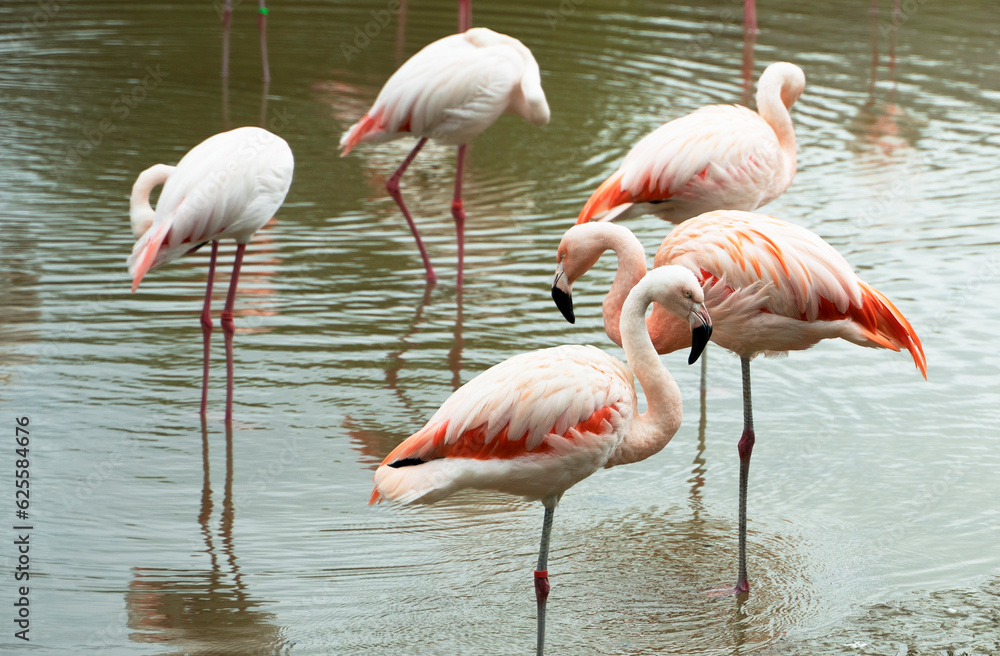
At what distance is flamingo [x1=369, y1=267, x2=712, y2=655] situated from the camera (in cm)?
343

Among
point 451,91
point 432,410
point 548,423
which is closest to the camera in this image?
point 548,423

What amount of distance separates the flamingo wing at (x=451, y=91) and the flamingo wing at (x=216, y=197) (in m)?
1.74

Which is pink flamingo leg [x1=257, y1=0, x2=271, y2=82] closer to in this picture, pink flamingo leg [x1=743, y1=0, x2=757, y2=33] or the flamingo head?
pink flamingo leg [x1=743, y1=0, x2=757, y2=33]

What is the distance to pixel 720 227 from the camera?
→ 13.6 feet

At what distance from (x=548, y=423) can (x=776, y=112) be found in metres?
2.87

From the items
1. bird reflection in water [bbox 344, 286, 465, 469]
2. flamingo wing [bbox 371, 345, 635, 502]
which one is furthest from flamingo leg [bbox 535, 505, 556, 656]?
bird reflection in water [bbox 344, 286, 465, 469]

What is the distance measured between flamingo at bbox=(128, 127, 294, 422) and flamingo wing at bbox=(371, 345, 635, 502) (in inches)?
71.9

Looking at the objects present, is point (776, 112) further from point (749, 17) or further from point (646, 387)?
point (749, 17)

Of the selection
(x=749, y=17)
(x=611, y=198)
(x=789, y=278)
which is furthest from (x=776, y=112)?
(x=749, y=17)

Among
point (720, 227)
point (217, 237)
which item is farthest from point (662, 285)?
point (217, 237)

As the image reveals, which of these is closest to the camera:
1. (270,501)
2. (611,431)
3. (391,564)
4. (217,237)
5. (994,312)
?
(611,431)

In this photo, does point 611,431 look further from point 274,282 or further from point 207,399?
point 274,282

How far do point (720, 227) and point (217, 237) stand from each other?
223cm

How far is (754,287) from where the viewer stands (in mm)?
3965
